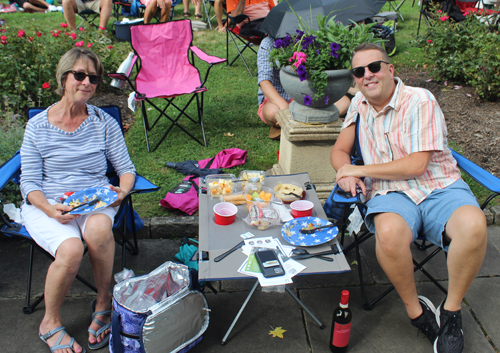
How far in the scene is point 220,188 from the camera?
2.49 meters

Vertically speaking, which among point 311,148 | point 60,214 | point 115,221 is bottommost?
point 115,221

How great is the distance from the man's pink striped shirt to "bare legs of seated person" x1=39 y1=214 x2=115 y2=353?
1.54m

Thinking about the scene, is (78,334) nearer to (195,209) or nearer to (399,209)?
(195,209)

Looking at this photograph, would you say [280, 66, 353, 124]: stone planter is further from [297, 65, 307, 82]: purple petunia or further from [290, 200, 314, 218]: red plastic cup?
[290, 200, 314, 218]: red plastic cup

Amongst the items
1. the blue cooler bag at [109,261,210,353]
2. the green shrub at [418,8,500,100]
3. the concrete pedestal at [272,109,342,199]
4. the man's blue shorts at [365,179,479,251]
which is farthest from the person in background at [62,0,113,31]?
the man's blue shorts at [365,179,479,251]

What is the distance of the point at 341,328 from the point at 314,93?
5.43 ft

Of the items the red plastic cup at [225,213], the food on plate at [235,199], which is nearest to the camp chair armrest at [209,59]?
the food on plate at [235,199]

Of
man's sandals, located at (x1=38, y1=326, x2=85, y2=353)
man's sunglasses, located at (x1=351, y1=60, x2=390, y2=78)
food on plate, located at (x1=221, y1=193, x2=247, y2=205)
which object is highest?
man's sunglasses, located at (x1=351, y1=60, x2=390, y2=78)

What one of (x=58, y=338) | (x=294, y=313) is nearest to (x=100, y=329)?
(x=58, y=338)

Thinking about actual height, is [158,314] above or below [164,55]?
below

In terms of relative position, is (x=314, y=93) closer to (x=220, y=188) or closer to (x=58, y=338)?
(x=220, y=188)

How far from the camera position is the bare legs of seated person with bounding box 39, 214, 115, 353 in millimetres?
2037

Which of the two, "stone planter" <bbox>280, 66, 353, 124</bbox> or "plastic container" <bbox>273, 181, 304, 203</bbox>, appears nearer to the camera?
"plastic container" <bbox>273, 181, 304, 203</bbox>

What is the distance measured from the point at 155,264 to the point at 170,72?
2.62 metres
